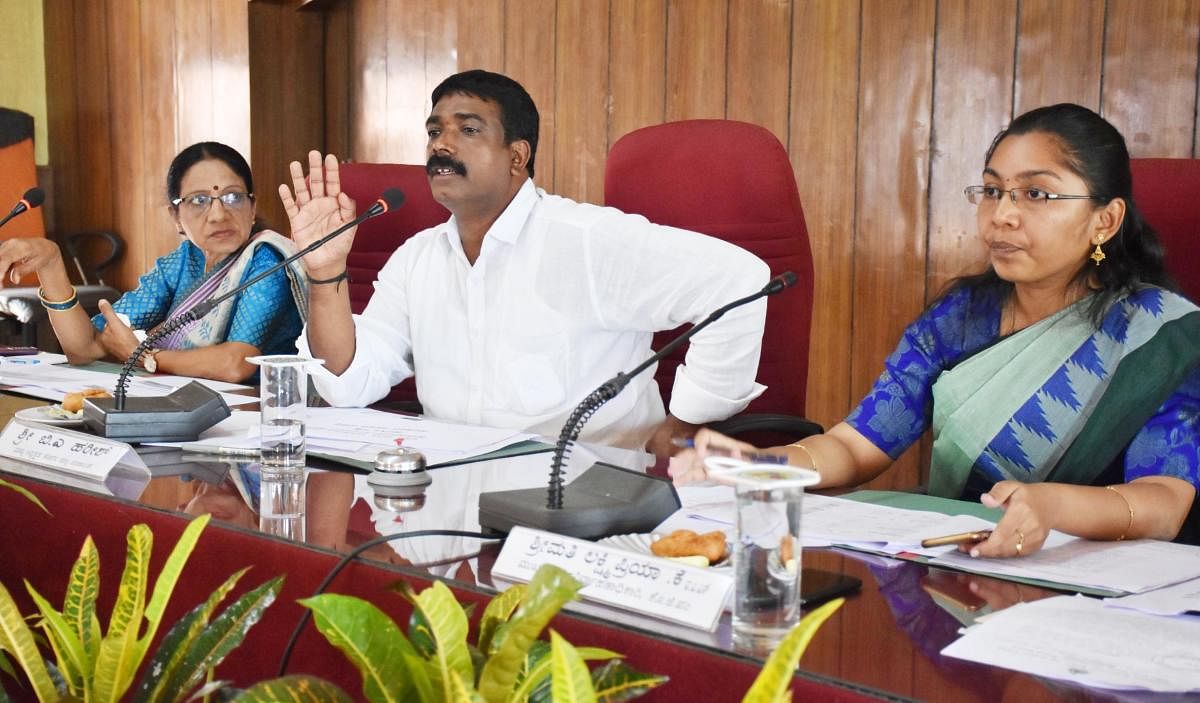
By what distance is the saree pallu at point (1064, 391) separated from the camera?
1476 mm

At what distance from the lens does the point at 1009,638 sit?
84cm

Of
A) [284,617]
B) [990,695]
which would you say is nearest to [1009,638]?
[990,695]

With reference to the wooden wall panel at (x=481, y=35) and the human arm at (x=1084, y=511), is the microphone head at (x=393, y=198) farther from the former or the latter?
the wooden wall panel at (x=481, y=35)

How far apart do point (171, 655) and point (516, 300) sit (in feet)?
4.39

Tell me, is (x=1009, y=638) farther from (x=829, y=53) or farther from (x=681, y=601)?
(x=829, y=53)

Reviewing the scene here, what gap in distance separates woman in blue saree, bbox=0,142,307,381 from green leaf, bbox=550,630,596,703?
1999mm

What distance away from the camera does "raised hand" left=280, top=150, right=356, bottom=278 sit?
6.51 feet

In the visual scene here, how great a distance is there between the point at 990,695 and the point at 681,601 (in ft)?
0.74

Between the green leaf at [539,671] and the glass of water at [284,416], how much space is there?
0.71 m

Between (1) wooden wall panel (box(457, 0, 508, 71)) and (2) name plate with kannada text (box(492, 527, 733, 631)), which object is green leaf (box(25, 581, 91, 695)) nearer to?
(2) name plate with kannada text (box(492, 527, 733, 631))

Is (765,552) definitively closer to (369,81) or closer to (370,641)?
(370,641)

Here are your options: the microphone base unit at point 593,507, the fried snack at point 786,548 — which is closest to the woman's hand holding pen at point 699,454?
the microphone base unit at point 593,507

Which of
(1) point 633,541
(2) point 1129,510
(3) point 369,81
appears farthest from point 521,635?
(3) point 369,81

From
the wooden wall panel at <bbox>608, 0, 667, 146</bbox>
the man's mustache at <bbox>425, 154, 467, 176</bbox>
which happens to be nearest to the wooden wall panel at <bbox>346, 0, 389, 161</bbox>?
the wooden wall panel at <bbox>608, 0, 667, 146</bbox>
